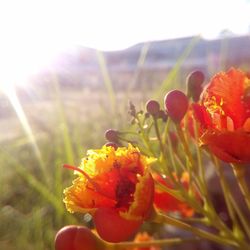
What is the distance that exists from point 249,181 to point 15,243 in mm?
684

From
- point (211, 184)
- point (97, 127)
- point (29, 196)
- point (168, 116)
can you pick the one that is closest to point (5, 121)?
point (97, 127)

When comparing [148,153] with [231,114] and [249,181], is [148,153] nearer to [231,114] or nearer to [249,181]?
[231,114]

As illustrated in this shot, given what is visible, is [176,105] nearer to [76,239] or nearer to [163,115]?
[163,115]

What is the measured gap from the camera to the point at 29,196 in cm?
181

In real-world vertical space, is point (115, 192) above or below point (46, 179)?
above

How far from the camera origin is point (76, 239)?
69cm

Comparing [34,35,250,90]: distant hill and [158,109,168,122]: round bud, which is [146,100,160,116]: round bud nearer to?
[158,109,168,122]: round bud

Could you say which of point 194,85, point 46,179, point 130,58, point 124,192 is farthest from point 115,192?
point 130,58

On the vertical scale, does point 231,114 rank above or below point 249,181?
above

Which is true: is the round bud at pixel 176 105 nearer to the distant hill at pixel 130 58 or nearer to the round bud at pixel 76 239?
the round bud at pixel 76 239

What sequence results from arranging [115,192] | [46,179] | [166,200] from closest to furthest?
1. [115,192]
2. [166,200]
3. [46,179]

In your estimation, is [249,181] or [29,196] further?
[29,196]

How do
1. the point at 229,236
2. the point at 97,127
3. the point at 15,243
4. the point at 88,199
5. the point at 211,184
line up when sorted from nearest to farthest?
the point at 88,199 → the point at 229,236 → the point at 15,243 → the point at 211,184 → the point at 97,127

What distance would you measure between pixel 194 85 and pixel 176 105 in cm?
9
